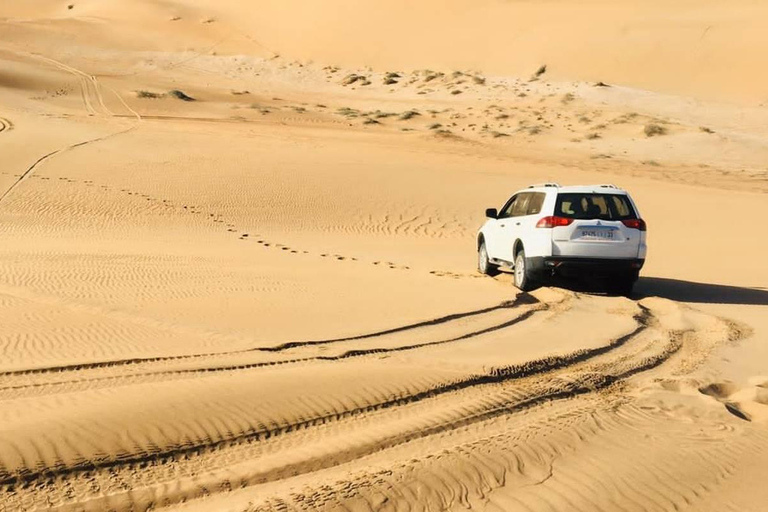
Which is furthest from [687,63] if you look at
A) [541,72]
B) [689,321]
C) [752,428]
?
[752,428]

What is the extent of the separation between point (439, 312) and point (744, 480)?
5.56 metres

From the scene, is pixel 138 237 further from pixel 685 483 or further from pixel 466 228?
pixel 685 483

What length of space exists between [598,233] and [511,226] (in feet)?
5.65

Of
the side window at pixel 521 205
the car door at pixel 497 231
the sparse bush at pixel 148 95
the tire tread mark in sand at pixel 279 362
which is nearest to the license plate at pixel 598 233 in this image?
the side window at pixel 521 205

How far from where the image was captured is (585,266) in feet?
42.8

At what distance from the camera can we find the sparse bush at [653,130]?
39.2 m

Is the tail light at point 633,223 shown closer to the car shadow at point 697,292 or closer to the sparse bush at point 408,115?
the car shadow at point 697,292

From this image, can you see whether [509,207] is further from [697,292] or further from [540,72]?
[540,72]

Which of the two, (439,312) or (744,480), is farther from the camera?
(439,312)

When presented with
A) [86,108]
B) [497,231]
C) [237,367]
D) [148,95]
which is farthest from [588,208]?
[148,95]

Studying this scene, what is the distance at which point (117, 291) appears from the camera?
11.7 m

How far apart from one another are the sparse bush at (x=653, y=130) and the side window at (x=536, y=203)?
26.8m

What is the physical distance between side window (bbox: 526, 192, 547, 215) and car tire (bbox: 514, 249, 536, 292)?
589 mm

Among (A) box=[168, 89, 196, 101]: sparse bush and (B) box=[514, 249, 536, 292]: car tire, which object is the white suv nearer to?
(B) box=[514, 249, 536, 292]: car tire
